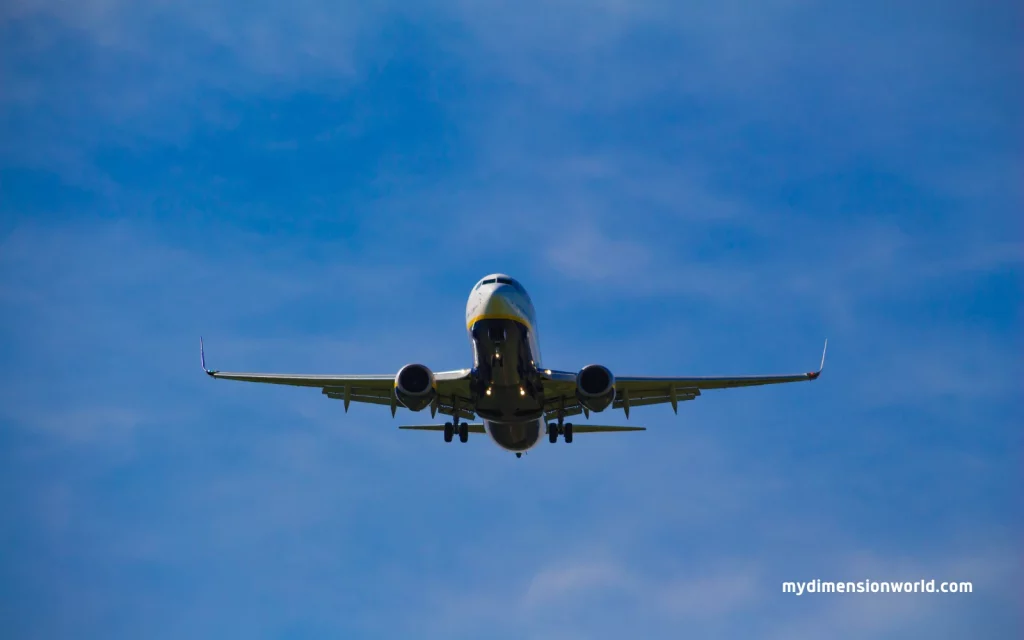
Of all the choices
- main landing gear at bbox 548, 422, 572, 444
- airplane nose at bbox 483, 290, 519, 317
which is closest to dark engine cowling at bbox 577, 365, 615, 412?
airplane nose at bbox 483, 290, 519, 317

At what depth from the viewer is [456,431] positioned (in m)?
41.7

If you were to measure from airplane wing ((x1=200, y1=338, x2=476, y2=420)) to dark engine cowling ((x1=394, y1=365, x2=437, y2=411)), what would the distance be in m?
2.20

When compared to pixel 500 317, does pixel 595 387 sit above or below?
below

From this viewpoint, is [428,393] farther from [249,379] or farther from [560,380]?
[249,379]

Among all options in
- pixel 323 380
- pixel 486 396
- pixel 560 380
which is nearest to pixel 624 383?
pixel 560 380

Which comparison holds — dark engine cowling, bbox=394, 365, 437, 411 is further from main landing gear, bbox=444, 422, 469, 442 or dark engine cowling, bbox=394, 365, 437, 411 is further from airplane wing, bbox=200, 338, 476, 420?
main landing gear, bbox=444, 422, 469, 442

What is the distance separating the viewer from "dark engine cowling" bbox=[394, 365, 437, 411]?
3644 centimetres

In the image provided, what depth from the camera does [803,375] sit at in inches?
1586

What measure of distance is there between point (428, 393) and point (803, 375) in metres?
15.1

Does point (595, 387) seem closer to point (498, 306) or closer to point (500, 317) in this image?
point (500, 317)

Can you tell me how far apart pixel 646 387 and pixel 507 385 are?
22.3 feet

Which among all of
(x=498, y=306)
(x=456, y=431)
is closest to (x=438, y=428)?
(x=456, y=431)

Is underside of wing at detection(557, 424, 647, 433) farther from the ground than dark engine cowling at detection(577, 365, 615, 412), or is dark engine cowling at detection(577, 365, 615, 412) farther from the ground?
underside of wing at detection(557, 424, 647, 433)

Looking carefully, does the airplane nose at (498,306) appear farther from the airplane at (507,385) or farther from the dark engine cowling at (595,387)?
the dark engine cowling at (595,387)
